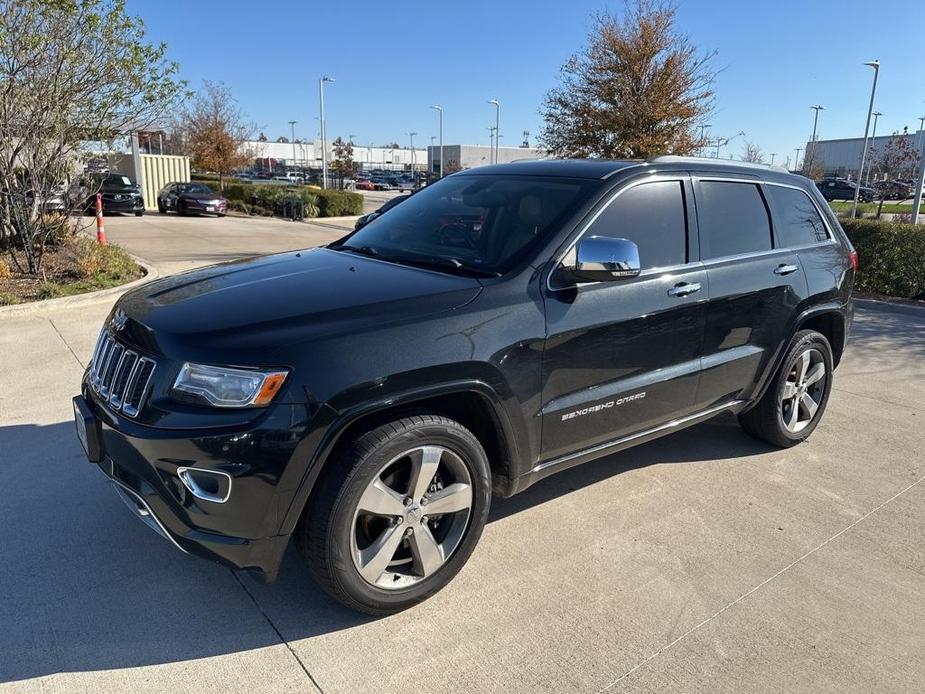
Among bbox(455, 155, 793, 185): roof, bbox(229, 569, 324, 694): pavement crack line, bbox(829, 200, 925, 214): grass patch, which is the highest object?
bbox(455, 155, 793, 185): roof

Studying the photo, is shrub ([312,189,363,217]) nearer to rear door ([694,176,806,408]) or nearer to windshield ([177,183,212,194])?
windshield ([177,183,212,194])

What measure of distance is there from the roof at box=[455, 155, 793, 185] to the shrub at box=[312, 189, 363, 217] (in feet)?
77.2

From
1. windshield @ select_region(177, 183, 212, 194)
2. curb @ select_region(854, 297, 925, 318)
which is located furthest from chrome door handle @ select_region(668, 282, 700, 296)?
windshield @ select_region(177, 183, 212, 194)

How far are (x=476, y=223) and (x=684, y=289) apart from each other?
1127 millimetres

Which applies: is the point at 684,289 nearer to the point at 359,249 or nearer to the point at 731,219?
the point at 731,219

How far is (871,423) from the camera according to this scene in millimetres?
5219

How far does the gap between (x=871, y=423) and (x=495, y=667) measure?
3985 millimetres

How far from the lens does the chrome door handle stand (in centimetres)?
357

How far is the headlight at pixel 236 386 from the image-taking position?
2438 mm

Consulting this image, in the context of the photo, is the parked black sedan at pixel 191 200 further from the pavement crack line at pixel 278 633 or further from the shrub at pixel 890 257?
the pavement crack line at pixel 278 633

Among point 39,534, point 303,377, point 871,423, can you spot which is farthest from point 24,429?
point 871,423

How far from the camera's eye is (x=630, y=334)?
3.38 metres

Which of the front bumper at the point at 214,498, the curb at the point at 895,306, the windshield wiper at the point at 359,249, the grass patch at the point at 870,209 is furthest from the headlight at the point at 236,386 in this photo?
the grass patch at the point at 870,209

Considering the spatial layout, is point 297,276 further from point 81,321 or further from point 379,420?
point 81,321
